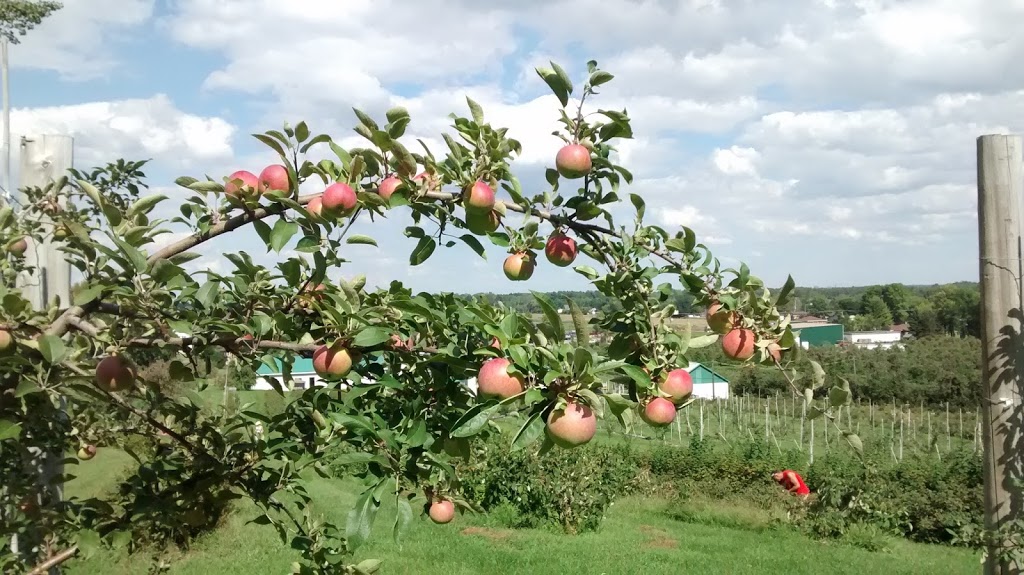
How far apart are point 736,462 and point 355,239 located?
27.2 feet

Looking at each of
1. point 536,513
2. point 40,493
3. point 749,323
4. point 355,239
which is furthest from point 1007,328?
point 536,513

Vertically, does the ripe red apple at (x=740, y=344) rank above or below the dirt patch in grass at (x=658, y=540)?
above

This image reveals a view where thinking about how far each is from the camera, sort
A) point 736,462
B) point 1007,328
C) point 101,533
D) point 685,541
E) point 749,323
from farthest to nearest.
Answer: point 736,462 → point 685,541 → point 1007,328 → point 101,533 → point 749,323

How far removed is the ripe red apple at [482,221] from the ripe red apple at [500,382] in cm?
33

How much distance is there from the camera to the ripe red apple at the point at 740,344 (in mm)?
1212

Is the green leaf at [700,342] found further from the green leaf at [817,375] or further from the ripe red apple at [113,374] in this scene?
the ripe red apple at [113,374]

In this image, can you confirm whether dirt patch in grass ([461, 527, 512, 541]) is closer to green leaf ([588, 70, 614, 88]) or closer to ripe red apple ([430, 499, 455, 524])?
ripe red apple ([430, 499, 455, 524])

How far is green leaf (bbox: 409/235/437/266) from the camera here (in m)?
1.30

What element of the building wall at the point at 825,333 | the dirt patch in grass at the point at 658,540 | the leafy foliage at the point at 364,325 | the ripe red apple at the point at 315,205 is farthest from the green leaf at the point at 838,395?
the building wall at the point at 825,333

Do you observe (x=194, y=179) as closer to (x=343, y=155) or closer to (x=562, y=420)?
(x=343, y=155)

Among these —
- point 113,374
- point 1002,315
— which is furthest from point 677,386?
point 1002,315

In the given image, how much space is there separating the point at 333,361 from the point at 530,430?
0.41 meters

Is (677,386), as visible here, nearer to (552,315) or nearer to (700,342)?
(700,342)

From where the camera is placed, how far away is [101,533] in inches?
58.8
